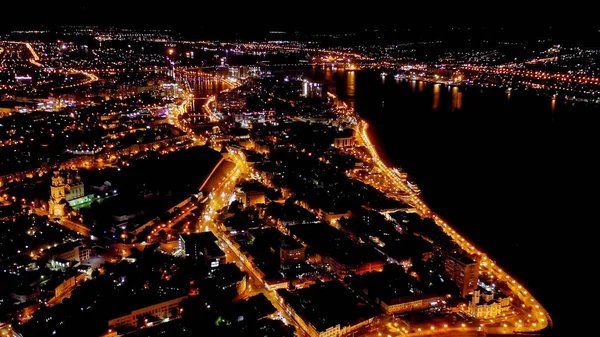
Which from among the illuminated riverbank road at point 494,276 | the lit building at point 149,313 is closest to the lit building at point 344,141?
the illuminated riverbank road at point 494,276

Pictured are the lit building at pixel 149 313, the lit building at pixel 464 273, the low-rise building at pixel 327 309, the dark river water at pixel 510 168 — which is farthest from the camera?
the dark river water at pixel 510 168

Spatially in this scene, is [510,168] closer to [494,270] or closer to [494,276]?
[494,270]

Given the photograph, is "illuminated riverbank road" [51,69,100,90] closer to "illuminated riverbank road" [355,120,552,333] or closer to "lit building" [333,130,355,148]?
"lit building" [333,130,355,148]

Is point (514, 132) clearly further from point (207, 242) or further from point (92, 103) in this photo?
point (92, 103)

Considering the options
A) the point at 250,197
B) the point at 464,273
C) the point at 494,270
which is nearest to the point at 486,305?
the point at 464,273

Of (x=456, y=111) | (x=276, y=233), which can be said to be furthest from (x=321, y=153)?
(x=456, y=111)

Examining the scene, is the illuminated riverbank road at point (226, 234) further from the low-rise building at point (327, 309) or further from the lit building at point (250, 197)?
the lit building at point (250, 197)

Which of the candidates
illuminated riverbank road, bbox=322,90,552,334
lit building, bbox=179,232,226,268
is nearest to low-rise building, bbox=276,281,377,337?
lit building, bbox=179,232,226,268
